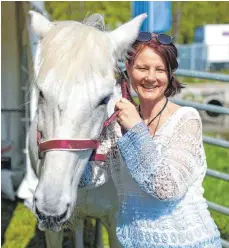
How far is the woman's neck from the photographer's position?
7.00ft

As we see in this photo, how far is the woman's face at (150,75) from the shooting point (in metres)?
2.05

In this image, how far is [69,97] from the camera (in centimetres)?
195

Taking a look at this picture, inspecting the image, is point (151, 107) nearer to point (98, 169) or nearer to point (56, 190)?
point (98, 169)

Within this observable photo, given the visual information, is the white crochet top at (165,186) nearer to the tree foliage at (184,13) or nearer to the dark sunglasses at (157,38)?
the dark sunglasses at (157,38)

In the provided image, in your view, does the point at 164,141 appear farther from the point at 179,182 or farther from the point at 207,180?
the point at 207,180

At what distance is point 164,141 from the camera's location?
2.02 m

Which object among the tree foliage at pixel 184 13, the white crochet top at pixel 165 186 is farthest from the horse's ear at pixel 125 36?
the tree foliage at pixel 184 13

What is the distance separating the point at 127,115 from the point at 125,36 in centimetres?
38

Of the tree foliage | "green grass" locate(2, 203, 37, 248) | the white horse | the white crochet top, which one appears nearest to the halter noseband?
the white horse

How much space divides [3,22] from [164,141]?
15.2ft

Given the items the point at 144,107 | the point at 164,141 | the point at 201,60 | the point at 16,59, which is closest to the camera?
the point at 164,141

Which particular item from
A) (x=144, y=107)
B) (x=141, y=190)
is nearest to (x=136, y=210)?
(x=141, y=190)

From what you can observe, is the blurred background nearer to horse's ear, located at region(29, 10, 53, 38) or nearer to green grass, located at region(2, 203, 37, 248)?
green grass, located at region(2, 203, 37, 248)

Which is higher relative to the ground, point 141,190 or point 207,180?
point 141,190
